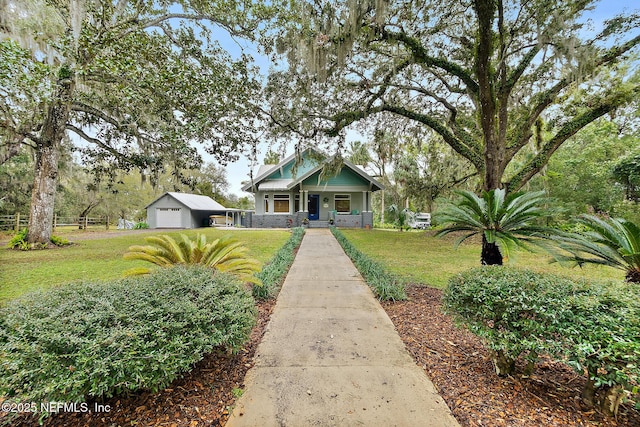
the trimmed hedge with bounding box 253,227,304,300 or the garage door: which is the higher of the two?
the garage door

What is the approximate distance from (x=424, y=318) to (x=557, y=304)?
6.10 ft

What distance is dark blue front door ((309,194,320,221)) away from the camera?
→ 65.7 feet

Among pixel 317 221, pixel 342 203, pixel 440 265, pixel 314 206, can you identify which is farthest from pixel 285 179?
pixel 440 265

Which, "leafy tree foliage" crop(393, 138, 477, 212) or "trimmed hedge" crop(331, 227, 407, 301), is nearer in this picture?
"trimmed hedge" crop(331, 227, 407, 301)

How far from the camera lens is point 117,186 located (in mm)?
33375

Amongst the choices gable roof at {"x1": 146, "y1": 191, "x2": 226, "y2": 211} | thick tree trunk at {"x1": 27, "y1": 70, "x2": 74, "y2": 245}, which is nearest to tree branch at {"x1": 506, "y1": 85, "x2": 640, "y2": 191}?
thick tree trunk at {"x1": 27, "y1": 70, "x2": 74, "y2": 245}

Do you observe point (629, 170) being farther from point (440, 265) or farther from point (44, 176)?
point (44, 176)

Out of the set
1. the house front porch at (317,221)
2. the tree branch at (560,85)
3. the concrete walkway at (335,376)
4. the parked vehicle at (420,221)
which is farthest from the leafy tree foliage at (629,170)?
the concrete walkway at (335,376)

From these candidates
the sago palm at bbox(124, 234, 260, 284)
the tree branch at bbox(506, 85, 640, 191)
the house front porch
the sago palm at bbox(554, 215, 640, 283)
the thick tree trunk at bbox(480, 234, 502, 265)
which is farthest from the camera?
the house front porch

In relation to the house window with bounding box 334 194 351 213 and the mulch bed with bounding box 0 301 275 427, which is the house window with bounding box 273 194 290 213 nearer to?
the house window with bounding box 334 194 351 213

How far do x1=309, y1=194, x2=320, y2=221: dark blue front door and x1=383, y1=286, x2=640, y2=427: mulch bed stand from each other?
16937 mm

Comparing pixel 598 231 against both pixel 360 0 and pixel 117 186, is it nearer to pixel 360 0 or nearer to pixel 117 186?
pixel 360 0

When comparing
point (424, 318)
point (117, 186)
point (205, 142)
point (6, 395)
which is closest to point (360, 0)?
point (205, 142)

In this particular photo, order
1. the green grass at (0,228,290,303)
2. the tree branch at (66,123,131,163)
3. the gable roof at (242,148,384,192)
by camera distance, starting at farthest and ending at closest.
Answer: the gable roof at (242,148,384,192)
the tree branch at (66,123,131,163)
the green grass at (0,228,290,303)
